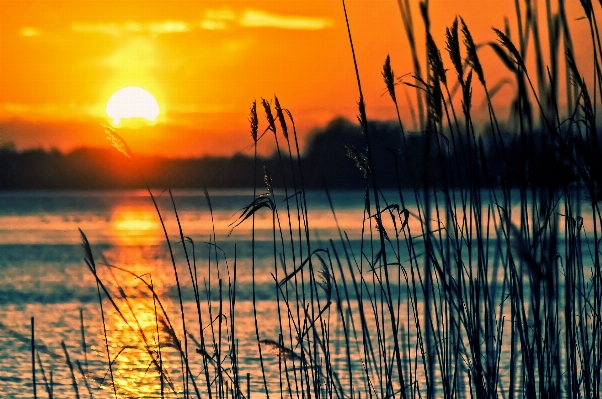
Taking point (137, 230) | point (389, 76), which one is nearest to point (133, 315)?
point (389, 76)

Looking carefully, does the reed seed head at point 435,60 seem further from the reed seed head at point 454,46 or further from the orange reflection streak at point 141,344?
the orange reflection streak at point 141,344

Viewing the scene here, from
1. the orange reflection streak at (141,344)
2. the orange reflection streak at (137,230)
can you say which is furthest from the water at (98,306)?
the orange reflection streak at (137,230)

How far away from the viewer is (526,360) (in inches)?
87.9

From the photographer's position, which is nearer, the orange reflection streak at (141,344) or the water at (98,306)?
the orange reflection streak at (141,344)

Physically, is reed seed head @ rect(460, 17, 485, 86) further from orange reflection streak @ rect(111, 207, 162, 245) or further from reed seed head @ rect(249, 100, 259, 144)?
orange reflection streak @ rect(111, 207, 162, 245)

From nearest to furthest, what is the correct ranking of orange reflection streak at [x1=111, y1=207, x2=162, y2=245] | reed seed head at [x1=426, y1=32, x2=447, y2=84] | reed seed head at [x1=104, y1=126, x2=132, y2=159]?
reed seed head at [x1=426, y1=32, x2=447, y2=84] < reed seed head at [x1=104, y1=126, x2=132, y2=159] < orange reflection streak at [x1=111, y1=207, x2=162, y2=245]

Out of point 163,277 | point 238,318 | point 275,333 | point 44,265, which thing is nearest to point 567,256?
point 275,333

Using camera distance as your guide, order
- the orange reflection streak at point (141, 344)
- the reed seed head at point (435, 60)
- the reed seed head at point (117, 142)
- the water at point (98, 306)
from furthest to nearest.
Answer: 1. the water at point (98, 306)
2. the orange reflection streak at point (141, 344)
3. the reed seed head at point (117, 142)
4. the reed seed head at point (435, 60)

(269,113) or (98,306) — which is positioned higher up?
(269,113)

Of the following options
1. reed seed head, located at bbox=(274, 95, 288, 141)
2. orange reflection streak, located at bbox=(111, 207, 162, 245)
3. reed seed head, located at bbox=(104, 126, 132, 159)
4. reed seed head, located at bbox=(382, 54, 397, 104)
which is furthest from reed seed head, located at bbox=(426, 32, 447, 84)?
orange reflection streak, located at bbox=(111, 207, 162, 245)

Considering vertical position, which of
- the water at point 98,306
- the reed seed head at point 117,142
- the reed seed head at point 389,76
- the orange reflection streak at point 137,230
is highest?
the reed seed head at point 389,76

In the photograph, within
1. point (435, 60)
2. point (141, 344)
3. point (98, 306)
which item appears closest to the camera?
point (435, 60)

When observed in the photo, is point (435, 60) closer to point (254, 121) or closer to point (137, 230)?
point (254, 121)

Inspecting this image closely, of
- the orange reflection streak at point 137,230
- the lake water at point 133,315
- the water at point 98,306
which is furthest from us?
Result: the orange reflection streak at point 137,230
